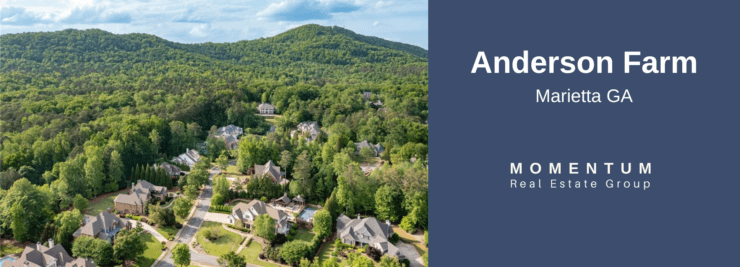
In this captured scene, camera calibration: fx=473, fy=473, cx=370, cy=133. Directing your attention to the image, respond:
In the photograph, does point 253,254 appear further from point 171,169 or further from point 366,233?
point 171,169

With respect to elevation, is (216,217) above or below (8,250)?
above

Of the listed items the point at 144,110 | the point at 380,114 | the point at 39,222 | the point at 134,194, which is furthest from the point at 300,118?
the point at 39,222

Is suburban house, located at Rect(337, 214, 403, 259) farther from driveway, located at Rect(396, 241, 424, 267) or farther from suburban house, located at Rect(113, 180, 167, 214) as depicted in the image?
suburban house, located at Rect(113, 180, 167, 214)

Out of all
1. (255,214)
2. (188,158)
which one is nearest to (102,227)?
(255,214)

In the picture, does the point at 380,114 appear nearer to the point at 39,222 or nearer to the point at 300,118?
the point at 300,118

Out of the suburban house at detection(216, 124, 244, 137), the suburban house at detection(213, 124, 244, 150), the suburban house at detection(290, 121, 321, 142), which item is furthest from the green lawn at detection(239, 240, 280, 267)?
the suburban house at detection(216, 124, 244, 137)

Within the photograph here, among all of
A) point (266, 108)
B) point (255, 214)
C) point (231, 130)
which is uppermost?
point (266, 108)

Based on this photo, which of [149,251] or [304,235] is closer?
[149,251]

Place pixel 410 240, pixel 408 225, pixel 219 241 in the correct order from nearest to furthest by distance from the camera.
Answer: pixel 219 241, pixel 410 240, pixel 408 225
